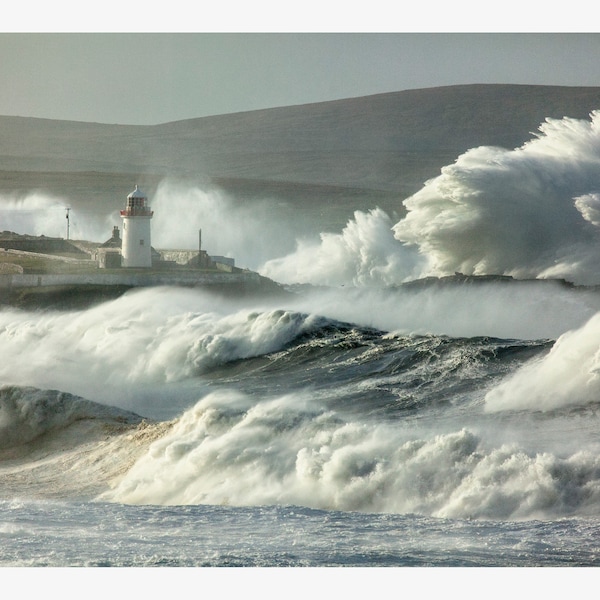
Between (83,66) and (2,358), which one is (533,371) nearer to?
(83,66)

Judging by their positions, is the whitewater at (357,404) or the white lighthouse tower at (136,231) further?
the white lighthouse tower at (136,231)

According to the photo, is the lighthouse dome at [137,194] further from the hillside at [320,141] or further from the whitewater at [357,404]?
the whitewater at [357,404]

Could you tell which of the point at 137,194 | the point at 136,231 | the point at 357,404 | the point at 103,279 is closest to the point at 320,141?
the point at 357,404

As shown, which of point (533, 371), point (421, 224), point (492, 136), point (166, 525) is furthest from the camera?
point (421, 224)

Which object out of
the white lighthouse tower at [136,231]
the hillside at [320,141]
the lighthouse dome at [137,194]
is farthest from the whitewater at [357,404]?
the lighthouse dome at [137,194]

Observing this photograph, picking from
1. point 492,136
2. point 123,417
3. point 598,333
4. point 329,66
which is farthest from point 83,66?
point 598,333

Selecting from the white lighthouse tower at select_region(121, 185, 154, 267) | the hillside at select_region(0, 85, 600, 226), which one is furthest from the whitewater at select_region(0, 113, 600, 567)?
the white lighthouse tower at select_region(121, 185, 154, 267)

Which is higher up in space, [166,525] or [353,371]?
[353,371]
